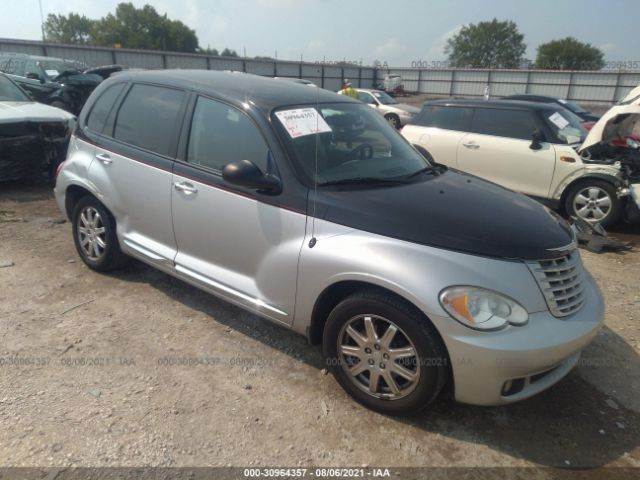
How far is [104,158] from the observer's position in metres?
4.03

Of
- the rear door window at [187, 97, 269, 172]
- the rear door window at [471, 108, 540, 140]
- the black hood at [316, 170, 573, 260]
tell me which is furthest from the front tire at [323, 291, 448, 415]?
the rear door window at [471, 108, 540, 140]

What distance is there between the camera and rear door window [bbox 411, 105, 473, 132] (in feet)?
24.8

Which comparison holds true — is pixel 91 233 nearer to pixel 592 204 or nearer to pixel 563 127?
pixel 592 204

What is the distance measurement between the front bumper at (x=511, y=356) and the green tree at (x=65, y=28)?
106m

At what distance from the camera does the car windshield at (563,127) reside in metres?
6.79

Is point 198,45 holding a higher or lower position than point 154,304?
higher

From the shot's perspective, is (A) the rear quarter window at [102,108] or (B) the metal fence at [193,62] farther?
(B) the metal fence at [193,62]

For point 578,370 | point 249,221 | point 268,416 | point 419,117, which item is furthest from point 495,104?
point 268,416

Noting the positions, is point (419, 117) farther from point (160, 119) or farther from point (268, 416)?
point (268, 416)

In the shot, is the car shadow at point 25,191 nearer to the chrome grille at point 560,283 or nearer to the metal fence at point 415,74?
the chrome grille at point 560,283

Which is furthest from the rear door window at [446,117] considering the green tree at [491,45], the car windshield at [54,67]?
the green tree at [491,45]

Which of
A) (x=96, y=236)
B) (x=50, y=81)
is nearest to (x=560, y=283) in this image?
→ (x=96, y=236)

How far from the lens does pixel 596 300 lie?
9.53 feet

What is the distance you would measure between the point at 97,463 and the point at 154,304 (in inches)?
68.3
